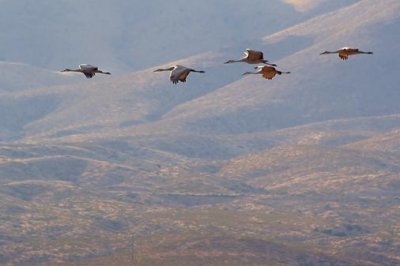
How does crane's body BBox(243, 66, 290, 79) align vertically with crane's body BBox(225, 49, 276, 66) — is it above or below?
below

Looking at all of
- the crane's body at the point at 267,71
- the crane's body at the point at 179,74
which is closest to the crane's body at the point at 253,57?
the crane's body at the point at 267,71

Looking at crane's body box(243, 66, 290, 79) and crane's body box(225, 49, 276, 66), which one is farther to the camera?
crane's body box(243, 66, 290, 79)

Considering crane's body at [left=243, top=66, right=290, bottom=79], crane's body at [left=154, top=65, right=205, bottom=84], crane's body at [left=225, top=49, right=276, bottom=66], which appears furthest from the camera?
crane's body at [left=243, top=66, right=290, bottom=79]

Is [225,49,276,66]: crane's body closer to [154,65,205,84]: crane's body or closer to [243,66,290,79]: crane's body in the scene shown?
[243,66,290,79]: crane's body

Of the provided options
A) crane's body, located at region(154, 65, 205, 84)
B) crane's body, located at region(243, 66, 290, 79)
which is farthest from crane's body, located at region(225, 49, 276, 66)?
crane's body, located at region(154, 65, 205, 84)

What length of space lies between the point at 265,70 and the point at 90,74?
18.1 ft

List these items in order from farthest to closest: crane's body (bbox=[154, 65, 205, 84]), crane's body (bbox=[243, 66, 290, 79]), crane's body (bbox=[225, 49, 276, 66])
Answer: crane's body (bbox=[243, 66, 290, 79]) < crane's body (bbox=[225, 49, 276, 66]) < crane's body (bbox=[154, 65, 205, 84])

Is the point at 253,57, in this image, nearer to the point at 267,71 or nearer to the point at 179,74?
the point at 267,71

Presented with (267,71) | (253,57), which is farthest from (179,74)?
(267,71)

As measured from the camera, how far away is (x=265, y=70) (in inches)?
1607

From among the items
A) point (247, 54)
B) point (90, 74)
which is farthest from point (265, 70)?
point (90, 74)

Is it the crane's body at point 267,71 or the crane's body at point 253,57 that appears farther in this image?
the crane's body at point 267,71

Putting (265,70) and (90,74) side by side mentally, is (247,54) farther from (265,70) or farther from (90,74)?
(90,74)

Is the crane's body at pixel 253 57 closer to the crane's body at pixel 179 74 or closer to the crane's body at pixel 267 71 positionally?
the crane's body at pixel 267 71
